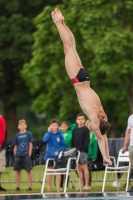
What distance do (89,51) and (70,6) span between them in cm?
242

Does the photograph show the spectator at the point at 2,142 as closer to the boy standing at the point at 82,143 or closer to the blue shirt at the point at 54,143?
the blue shirt at the point at 54,143

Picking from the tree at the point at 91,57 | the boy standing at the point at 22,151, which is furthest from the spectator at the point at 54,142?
the tree at the point at 91,57

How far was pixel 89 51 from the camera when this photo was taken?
130ft

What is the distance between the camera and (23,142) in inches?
827

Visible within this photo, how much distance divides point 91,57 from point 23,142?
19439 millimetres

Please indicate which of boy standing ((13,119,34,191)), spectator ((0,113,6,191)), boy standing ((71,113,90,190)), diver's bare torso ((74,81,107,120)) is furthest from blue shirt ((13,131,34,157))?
diver's bare torso ((74,81,107,120))

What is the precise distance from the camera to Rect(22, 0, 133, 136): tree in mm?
37500

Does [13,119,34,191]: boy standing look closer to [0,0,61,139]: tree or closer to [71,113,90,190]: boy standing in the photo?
[71,113,90,190]: boy standing

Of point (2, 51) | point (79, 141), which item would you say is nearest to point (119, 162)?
point (79, 141)

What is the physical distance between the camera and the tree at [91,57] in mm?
37500

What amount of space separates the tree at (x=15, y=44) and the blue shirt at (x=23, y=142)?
2162 cm

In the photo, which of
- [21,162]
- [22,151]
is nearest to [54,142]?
[22,151]

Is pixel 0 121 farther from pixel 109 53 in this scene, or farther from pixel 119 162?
pixel 109 53

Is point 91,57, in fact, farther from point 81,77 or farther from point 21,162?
point 81,77
